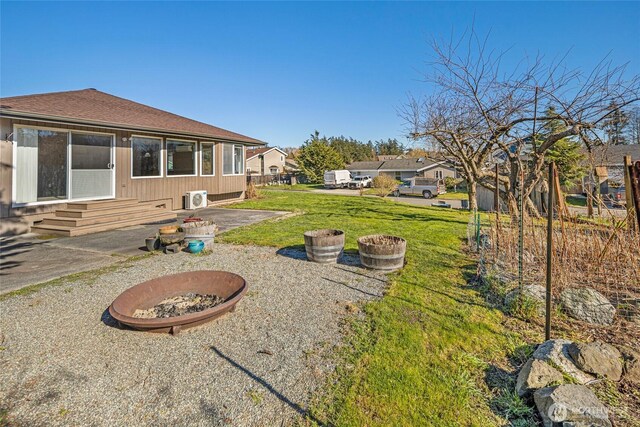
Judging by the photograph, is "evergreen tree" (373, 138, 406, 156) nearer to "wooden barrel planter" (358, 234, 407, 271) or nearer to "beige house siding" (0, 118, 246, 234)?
"beige house siding" (0, 118, 246, 234)

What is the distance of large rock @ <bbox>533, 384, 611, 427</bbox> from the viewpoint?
73.8 inches

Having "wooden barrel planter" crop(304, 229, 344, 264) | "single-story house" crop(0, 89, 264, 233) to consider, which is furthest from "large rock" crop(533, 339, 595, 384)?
"single-story house" crop(0, 89, 264, 233)

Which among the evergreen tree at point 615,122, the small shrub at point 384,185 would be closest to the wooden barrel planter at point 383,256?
the evergreen tree at point 615,122

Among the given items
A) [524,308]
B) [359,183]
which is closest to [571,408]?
[524,308]

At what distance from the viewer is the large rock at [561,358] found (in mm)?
2381

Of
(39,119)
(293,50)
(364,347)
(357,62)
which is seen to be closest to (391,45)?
(357,62)

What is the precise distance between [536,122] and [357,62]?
10.8 meters

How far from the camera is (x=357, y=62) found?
16047mm

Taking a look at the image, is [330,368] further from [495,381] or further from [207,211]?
[207,211]

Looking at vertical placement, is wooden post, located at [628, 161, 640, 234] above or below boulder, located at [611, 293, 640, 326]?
above

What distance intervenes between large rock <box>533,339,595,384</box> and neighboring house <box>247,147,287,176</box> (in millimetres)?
40056

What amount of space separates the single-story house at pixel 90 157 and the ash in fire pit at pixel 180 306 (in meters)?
6.57

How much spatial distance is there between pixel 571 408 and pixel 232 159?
46.1 ft

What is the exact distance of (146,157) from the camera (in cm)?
1077
